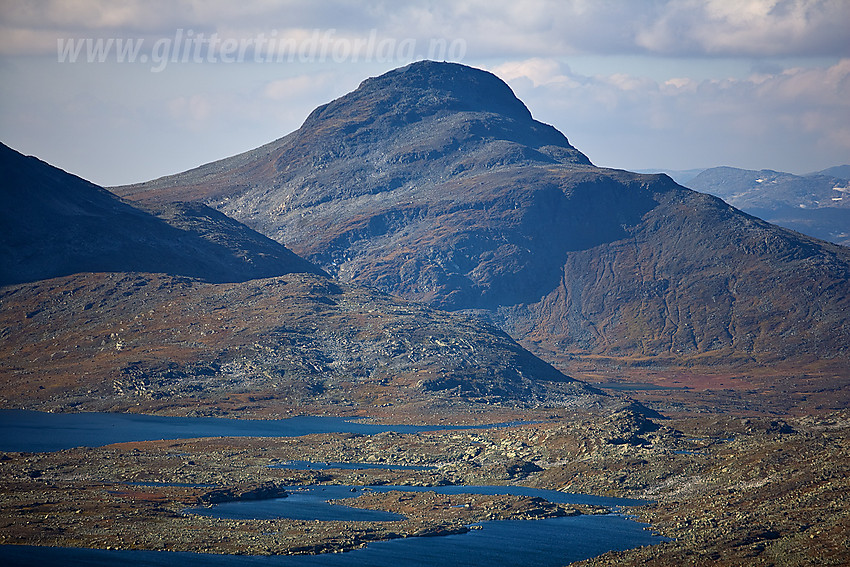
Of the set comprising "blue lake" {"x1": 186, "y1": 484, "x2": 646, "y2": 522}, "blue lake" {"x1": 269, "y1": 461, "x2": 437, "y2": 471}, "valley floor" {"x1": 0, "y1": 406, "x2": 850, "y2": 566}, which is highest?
"valley floor" {"x1": 0, "y1": 406, "x2": 850, "y2": 566}

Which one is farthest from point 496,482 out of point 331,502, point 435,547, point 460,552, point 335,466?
point 460,552

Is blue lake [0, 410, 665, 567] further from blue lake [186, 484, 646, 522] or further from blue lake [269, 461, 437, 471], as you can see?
blue lake [269, 461, 437, 471]

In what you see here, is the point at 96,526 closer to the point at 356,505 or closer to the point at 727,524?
the point at 356,505

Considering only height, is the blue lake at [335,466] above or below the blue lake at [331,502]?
below

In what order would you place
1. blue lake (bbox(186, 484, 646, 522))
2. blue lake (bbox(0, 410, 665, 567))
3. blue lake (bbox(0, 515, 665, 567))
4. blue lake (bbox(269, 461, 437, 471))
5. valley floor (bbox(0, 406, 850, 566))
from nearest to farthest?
blue lake (bbox(0, 515, 665, 567)), blue lake (bbox(0, 410, 665, 567)), valley floor (bbox(0, 406, 850, 566)), blue lake (bbox(186, 484, 646, 522)), blue lake (bbox(269, 461, 437, 471))

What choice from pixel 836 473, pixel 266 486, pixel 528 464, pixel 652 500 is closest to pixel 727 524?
pixel 836 473

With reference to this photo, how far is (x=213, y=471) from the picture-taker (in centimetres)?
16412

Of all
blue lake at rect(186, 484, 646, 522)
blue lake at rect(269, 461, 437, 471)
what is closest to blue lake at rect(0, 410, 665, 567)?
blue lake at rect(186, 484, 646, 522)

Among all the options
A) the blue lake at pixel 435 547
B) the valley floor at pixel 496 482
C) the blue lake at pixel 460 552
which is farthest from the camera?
the valley floor at pixel 496 482

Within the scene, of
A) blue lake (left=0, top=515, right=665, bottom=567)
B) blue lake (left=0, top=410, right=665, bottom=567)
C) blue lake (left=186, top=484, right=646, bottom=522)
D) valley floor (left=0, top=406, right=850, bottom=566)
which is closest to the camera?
Result: blue lake (left=0, top=515, right=665, bottom=567)

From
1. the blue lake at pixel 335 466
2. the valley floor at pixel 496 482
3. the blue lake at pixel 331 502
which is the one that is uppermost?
the valley floor at pixel 496 482

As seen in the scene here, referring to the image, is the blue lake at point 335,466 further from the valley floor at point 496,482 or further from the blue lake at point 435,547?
the blue lake at point 435,547

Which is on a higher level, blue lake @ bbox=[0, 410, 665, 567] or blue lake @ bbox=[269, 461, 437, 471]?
blue lake @ bbox=[0, 410, 665, 567]

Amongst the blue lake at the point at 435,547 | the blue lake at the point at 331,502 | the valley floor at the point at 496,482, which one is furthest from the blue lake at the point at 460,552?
the blue lake at the point at 331,502
